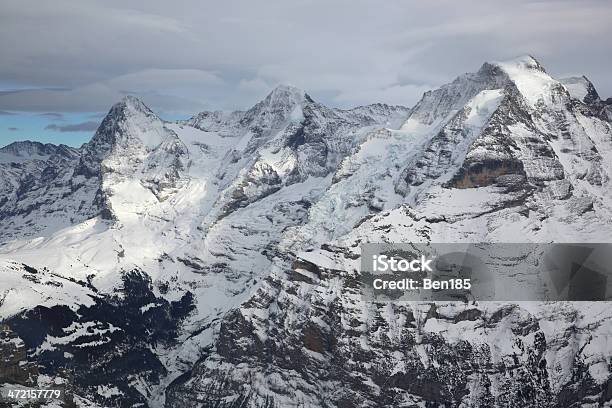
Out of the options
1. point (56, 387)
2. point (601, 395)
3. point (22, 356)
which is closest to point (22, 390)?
point (22, 356)

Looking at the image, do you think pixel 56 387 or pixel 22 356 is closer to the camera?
pixel 22 356

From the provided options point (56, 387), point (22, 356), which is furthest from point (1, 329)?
point (56, 387)

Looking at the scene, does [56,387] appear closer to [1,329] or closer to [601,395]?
[1,329]

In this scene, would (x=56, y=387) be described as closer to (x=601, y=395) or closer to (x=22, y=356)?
(x=22, y=356)

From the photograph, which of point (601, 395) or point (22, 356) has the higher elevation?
point (22, 356)

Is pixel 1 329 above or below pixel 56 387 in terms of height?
above

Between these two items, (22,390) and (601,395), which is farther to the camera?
(601,395)

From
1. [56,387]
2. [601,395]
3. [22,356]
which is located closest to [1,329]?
[22,356]
